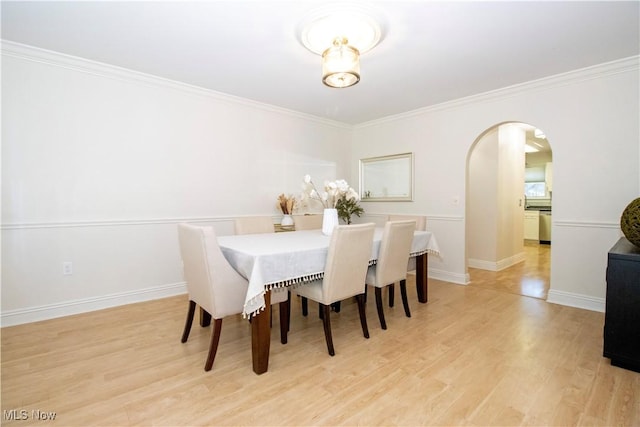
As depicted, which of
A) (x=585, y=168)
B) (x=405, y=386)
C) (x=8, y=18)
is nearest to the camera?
(x=405, y=386)

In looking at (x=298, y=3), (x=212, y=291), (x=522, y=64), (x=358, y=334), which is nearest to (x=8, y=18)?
(x=298, y=3)

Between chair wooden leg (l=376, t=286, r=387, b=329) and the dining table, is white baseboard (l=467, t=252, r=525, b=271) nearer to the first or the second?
chair wooden leg (l=376, t=286, r=387, b=329)

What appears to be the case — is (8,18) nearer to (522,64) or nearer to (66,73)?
(66,73)

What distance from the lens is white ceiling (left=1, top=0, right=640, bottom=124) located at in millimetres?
2094

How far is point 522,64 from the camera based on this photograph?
115 inches

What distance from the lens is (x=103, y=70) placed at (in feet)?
9.71

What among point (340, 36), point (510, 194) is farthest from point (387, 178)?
point (340, 36)

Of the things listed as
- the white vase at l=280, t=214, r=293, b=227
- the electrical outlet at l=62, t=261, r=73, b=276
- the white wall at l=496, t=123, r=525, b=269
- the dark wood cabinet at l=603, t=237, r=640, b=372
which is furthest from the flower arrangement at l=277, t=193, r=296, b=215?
the dark wood cabinet at l=603, t=237, r=640, b=372

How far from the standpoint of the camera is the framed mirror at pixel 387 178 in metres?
4.59

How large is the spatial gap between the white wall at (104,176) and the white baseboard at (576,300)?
11.8 feet

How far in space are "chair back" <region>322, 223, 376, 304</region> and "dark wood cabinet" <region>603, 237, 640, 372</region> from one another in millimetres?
1517

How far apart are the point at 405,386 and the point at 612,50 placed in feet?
10.6

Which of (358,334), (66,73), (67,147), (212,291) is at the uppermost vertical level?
(66,73)

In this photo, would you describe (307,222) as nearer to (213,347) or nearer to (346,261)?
(346,261)
